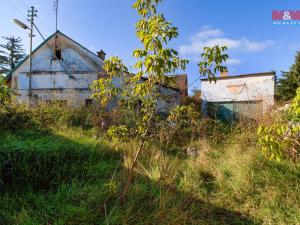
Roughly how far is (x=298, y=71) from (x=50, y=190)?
54.9ft

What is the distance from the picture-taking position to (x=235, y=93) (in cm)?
1530

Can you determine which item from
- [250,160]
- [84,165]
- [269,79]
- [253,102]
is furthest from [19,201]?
[269,79]

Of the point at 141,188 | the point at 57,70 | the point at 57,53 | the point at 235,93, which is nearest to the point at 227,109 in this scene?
the point at 235,93

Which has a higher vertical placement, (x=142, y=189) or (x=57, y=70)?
(x=57, y=70)

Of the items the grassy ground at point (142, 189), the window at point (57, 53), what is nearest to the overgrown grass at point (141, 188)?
the grassy ground at point (142, 189)

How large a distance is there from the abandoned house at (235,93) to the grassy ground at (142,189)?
9824 millimetres

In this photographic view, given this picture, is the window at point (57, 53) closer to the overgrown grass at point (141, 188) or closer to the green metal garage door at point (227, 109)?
the green metal garage door at point (227, 109)

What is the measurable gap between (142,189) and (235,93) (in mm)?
12470

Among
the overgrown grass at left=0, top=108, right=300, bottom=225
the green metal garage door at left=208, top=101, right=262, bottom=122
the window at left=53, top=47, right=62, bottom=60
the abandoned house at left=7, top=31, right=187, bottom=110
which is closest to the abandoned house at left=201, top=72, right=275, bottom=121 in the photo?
the green metal garage door at left=208, top=101, right=262, bottom=122

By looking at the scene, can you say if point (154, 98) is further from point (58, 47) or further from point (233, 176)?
point (58, 47)

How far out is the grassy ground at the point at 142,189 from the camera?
3.70 m

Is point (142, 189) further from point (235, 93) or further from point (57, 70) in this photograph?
point (57, 70)

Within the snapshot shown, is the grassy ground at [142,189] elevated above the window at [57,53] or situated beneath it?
situated beneath

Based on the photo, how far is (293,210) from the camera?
367cm
